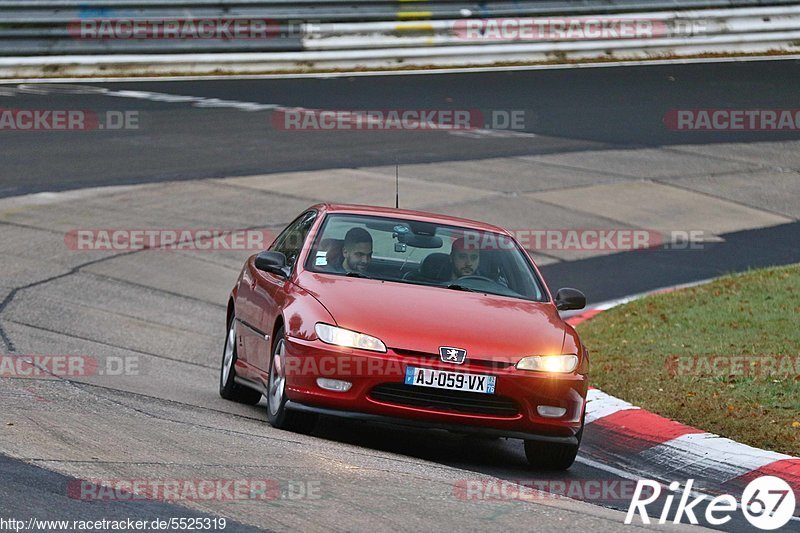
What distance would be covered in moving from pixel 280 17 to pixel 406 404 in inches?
797

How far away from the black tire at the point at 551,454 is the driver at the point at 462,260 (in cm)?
132

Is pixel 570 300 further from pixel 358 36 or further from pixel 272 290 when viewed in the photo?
pixel 358 36

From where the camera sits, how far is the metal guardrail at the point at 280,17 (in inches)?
1015

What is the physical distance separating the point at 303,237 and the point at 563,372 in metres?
2.27

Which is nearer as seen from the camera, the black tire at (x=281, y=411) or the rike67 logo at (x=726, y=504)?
the rike67 logo at (x=726, y=504)

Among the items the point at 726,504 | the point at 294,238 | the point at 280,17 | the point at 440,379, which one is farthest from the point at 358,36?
the point at 726,504

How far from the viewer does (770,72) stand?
28.8m

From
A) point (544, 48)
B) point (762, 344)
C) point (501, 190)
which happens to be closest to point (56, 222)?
point (501, 190)

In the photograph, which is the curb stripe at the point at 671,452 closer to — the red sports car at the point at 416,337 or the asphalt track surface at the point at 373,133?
the red sports car at the point at 416,337

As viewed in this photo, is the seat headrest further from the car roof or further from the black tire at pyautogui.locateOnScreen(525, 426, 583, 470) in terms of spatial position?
the black tire at pyautogui.locateOnScreen(525, 426, 583, 470)

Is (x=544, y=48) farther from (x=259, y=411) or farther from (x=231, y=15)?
(x=259, y=411)

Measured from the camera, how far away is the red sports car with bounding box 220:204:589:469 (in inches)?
318

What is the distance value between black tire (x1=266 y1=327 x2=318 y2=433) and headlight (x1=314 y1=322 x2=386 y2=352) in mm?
391

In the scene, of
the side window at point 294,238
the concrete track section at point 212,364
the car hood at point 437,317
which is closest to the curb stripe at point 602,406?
the concrete track section at point 212,364
